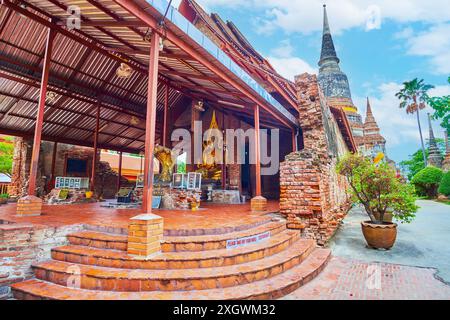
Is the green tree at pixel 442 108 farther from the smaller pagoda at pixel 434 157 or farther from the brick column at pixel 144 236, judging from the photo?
the brick column at pixel 144 236

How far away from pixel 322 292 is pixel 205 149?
28.5ft

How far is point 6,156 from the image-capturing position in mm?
13875

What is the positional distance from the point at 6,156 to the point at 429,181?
30.3 meters

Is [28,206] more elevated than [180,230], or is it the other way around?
[28,206]

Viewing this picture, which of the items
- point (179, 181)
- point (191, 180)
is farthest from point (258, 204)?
point (179, 181)

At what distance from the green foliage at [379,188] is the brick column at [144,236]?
15.0 ft

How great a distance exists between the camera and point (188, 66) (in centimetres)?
620

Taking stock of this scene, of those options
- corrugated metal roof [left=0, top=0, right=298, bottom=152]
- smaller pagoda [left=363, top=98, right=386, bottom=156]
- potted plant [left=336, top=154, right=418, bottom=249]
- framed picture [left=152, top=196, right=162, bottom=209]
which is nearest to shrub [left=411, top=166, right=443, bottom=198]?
smaller pagoda [left=363, top=98, right=386, bottom=156]

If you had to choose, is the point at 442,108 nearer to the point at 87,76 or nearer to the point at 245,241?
the point at 245,241

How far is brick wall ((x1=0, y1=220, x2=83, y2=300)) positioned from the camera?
2859mm

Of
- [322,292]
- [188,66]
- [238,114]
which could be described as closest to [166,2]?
[188,66]

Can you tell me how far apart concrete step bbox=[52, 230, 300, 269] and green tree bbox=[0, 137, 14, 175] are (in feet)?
48.7

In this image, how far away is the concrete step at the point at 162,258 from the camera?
292 cm

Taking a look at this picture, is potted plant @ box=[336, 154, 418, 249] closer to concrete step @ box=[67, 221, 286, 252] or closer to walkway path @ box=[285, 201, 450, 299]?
walkway path @ box=[285, 201, 450, 299]
